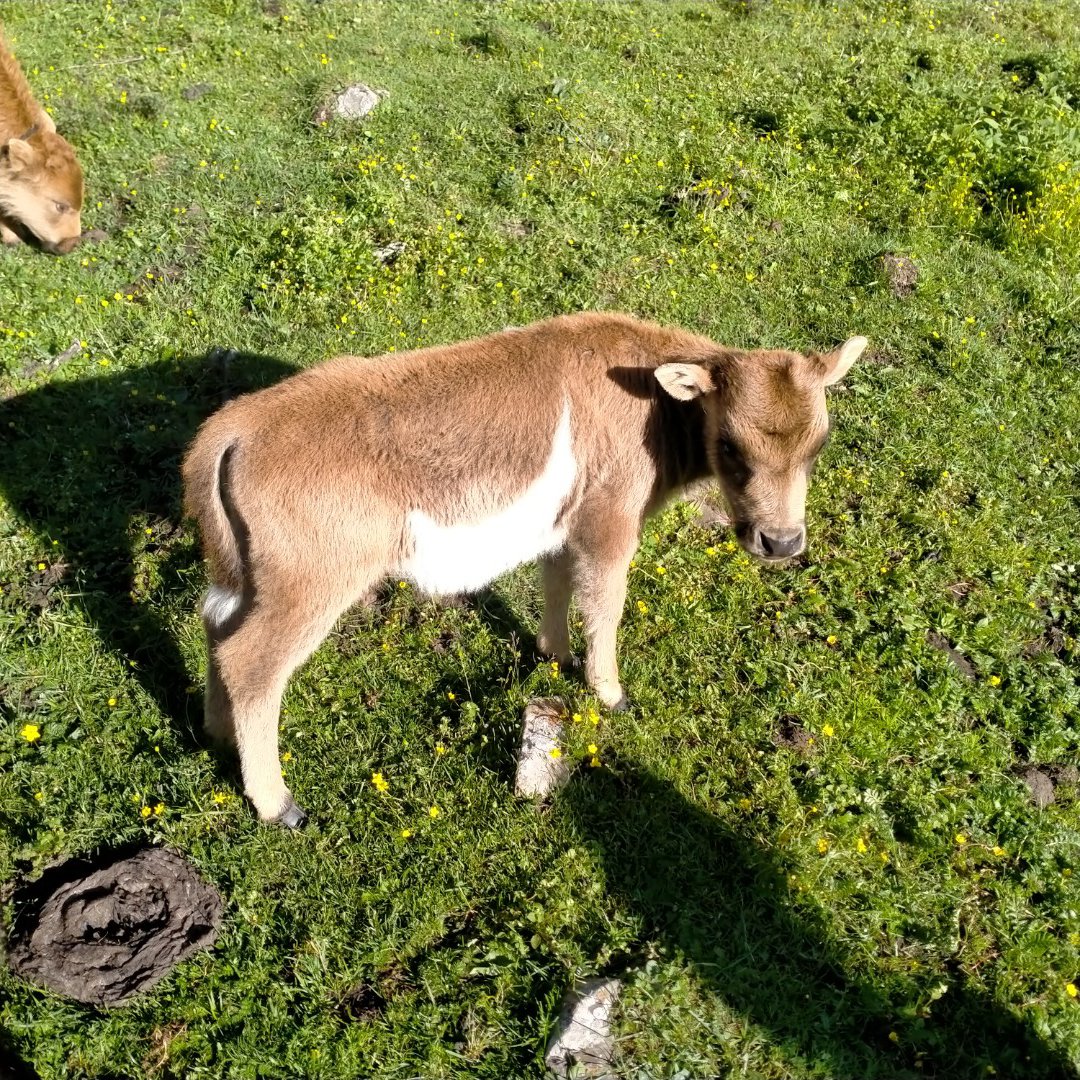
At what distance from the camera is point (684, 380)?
4551mm

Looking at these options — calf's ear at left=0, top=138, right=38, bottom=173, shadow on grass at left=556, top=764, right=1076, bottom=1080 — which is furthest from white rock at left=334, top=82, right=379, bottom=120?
shadow on grass at left=556, top=764, right=1076, bottom=1080

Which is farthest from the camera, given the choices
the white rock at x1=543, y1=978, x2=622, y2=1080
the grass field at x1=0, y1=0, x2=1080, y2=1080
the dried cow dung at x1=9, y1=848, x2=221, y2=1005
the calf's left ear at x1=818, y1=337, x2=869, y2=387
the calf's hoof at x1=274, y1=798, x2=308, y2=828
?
the calf's hoof at x1=274, y1=798, x2=308, y2=828

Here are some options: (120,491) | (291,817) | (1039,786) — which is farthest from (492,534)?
(1039,786)

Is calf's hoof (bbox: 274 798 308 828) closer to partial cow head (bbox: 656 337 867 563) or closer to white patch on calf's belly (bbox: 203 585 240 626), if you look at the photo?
white patch on calf's belly (bbox: 203 585 240 626)

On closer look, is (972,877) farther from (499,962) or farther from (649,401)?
(649,401)

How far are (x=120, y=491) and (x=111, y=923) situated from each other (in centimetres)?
338

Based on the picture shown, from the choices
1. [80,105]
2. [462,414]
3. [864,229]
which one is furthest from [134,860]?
[80,105]

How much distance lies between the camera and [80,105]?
9.99 m

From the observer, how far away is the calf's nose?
472 centimetres

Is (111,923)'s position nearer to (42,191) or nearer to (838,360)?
(838,360)

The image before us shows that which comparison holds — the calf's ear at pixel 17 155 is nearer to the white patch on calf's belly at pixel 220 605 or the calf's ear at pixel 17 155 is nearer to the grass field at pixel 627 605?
the grass field at pixel 627 605

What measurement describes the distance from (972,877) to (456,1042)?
289cm

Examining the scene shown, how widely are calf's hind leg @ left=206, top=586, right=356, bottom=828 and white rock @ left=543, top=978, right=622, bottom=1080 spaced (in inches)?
80.1

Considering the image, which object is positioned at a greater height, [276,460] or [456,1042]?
[276,460]
